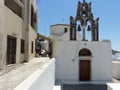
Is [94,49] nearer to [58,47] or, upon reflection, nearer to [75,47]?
[75,47]

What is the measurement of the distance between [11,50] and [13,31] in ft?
4.78

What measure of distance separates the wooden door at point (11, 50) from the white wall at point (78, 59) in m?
8.71

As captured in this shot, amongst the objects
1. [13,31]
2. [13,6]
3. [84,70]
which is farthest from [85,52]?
[13,31]

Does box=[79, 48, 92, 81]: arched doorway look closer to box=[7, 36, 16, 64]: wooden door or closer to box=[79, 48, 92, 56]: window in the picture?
box=[79, 48, 92, 56]: window

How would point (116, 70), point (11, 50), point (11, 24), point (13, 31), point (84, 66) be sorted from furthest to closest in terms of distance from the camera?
1. point (116, 70)
2. point (84, 66)
3. point (11, 50)
4. point (13, 31)
5. point (11, 24)

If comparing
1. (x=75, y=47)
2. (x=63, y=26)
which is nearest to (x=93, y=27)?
(x=75, y=47)

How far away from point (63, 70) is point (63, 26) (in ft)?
51.6

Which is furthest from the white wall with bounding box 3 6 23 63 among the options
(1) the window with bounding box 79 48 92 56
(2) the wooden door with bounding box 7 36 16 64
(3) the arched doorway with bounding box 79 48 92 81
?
(3) the arched doorway with bounding box 79 48 92 81

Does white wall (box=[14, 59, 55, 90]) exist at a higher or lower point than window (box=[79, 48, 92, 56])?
lower

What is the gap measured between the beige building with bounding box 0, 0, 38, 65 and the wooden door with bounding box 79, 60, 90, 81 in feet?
24.9

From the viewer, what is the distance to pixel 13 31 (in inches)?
562

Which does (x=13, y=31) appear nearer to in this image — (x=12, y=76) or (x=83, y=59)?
(x=12, y=76)

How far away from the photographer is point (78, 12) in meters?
24.3

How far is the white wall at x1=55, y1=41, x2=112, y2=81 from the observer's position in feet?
75.9
